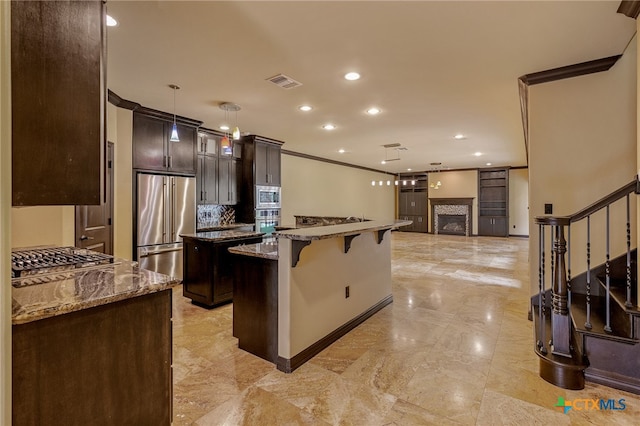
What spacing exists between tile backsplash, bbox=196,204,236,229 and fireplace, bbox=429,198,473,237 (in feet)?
29.4

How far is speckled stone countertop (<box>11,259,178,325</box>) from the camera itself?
117 cm

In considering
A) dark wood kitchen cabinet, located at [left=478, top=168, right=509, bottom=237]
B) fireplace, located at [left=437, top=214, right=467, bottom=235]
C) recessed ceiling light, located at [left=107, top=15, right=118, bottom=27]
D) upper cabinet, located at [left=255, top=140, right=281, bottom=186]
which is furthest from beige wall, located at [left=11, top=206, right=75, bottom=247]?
dark wood kitchen cabinet, located at [left=478, top=168, right=509, bottom=237]

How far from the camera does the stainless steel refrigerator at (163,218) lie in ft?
14.7

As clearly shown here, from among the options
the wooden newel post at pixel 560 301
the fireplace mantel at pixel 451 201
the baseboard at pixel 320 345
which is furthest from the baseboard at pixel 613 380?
the fireplace mantel at pixel 451 201

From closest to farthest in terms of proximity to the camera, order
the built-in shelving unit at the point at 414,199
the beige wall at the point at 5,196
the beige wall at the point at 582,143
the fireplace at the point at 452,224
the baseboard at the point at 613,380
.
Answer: the beige wall at the point at 5,196
the baseboard at the point at 613,380
the beige wall at the point at 582,143
the fireplace at the point at 452,224
the built-in shelving unit at the point at 414,199

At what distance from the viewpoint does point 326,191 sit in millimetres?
9430

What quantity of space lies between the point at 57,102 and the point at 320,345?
2416mm

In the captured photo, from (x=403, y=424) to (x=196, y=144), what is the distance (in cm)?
484

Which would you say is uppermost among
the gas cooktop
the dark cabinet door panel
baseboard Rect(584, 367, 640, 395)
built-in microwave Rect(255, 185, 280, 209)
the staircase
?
the dark cabinet door panel

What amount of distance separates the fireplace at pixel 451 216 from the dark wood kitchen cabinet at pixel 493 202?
421mm

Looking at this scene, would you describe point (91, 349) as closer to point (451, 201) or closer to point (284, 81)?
point (284, 81)

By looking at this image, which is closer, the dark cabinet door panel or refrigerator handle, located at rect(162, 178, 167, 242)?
the dark cabinet door panel

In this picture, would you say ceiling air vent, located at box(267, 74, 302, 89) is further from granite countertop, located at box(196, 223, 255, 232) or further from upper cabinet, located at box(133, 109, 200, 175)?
granite countertop, located at box(196, 223, 255, 232)

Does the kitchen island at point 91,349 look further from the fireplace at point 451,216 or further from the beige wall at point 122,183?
the fireplace at point 451,216
